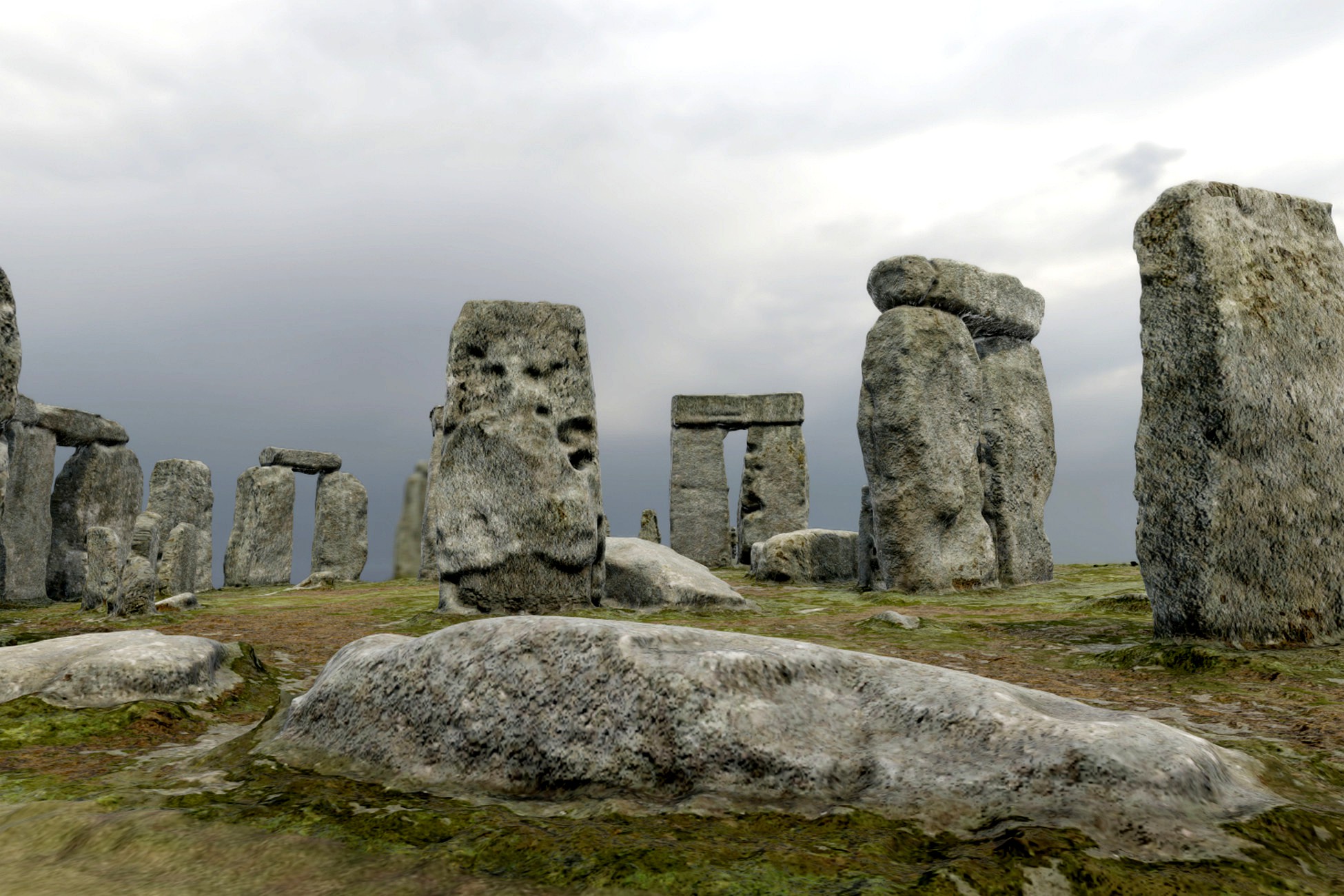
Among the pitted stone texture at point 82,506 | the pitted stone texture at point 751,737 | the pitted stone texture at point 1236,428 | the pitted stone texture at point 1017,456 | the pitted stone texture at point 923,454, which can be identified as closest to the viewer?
the pitted stone texture at point 751,737

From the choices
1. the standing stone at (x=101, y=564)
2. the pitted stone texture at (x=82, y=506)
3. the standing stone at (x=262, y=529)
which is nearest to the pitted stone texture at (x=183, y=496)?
the standing stone at (x=262, y=529)

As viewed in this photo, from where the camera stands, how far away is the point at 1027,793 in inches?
97.3

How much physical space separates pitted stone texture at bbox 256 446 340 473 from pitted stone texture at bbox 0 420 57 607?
5853mm

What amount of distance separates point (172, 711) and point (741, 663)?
2697mm

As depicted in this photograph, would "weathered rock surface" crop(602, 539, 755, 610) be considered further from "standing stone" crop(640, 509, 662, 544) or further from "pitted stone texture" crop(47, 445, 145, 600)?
"standing stone" crop(640, 509, 662, 544)

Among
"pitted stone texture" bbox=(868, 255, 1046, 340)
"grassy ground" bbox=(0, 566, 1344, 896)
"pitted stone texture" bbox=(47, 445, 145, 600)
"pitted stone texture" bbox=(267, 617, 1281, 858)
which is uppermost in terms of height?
"pitted stone texture" bbox=(868, 255, 1046, 340)

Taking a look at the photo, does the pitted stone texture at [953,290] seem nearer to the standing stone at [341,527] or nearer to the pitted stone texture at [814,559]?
the pitted stone texture at [814,559]

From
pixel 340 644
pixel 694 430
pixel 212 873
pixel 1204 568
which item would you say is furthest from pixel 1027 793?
pixel 694 430

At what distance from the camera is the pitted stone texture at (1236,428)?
19.0 ft

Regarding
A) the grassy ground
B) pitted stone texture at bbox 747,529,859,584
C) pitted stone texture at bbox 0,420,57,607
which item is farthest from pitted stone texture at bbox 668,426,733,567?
→ the grassy ground

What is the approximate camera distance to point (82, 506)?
1673 centimetres

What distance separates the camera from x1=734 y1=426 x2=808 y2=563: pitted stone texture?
71.4 ft

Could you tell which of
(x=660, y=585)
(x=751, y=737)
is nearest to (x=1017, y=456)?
(x=660, y=585)

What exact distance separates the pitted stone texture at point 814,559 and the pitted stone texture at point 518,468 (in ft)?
19.8
